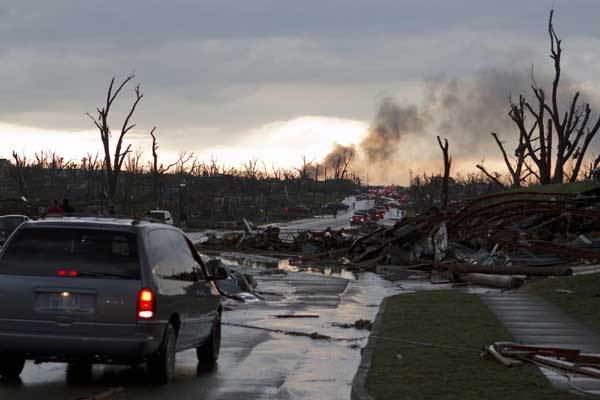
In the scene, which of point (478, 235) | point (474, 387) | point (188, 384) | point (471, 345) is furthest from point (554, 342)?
point (478, 235)

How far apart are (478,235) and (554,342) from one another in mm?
23248

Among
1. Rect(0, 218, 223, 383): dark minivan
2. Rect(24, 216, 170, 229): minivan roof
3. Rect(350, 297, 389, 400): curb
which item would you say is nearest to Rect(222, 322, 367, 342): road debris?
Rect(350, 297, 389, 400): curb

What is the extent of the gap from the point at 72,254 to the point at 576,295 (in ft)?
42.3

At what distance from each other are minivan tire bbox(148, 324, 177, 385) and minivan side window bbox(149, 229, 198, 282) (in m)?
0.64

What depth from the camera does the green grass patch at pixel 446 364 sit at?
9508 mm

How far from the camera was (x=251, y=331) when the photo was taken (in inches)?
635

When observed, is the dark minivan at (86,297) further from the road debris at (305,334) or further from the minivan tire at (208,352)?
the road debris at (305,334)

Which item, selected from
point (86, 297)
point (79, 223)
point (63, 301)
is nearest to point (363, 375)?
point (86, 297)

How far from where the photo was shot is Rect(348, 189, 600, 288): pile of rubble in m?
29.3

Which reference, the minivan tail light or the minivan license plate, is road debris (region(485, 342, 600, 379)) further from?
the minivan license plate

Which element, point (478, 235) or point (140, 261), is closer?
point (140, 261)

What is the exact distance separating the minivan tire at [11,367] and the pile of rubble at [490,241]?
58.9ft

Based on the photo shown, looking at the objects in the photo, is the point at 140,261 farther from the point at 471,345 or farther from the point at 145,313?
the point at 471,345

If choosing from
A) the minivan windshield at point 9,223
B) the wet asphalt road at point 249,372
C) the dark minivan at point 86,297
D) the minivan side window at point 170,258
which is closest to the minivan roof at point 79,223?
the dark minivan at point 86,297
